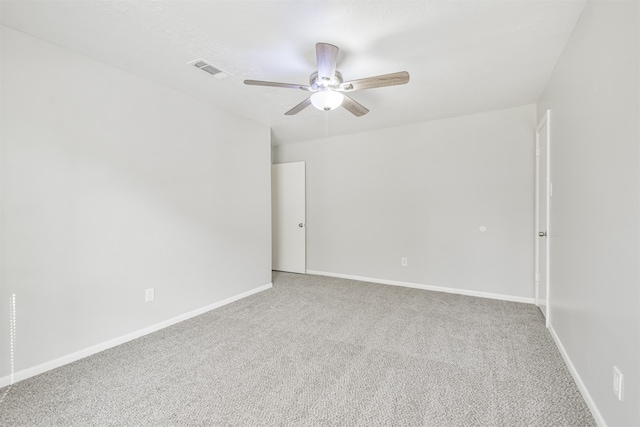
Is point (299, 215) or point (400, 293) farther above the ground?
point (299, 215)

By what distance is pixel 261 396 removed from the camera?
5.78ft

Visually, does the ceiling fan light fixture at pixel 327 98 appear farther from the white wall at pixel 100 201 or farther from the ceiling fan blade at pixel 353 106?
the white wall at pixel 100 201

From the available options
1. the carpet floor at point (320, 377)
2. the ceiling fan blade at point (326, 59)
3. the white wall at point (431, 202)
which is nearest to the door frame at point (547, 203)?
the white wall at point (431, 202)

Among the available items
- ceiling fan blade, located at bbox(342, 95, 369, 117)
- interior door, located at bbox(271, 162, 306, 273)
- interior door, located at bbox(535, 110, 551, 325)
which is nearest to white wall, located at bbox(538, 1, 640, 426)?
interior door, located at bbox(535, 110, 551, 325)

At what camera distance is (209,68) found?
2.43 m

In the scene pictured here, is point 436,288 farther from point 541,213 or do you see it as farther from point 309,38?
point 309,38

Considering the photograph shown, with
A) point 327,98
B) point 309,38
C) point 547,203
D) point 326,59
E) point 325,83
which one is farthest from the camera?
point 547,203

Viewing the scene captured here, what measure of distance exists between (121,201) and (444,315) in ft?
10.7

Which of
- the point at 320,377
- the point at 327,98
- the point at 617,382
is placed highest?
the point at 327,98

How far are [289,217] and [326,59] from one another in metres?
3.51

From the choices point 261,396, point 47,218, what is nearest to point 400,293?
point 261,396

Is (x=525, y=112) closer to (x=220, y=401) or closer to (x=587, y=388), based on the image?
(x=587, y=388)

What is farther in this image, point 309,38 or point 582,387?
point 309,38

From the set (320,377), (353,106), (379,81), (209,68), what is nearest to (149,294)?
(320,377)
